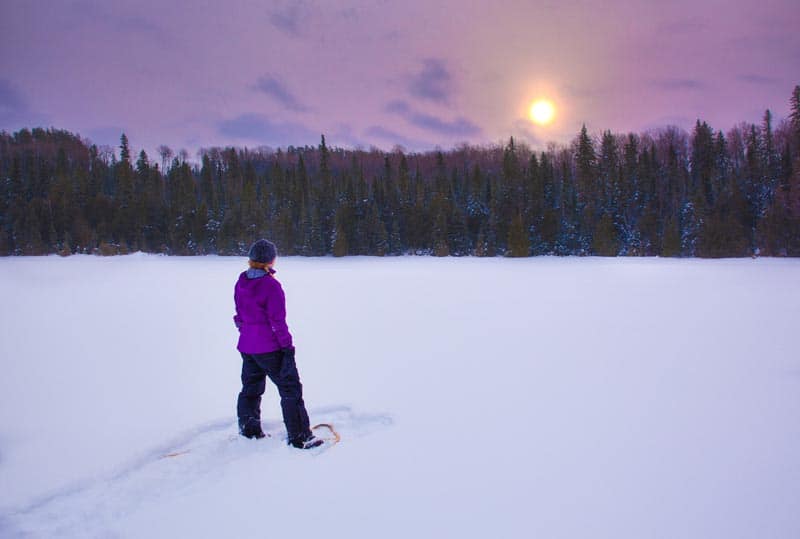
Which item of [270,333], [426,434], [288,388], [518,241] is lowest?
[426,434]

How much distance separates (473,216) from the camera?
46.6 metres

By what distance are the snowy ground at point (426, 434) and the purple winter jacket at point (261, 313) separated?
91cm

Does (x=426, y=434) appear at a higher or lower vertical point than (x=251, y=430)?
lower

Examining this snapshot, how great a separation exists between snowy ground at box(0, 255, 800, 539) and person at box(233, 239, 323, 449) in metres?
0.28

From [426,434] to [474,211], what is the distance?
44029 millimetres

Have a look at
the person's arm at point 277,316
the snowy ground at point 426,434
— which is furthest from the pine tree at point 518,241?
the person's arm at point 277,316

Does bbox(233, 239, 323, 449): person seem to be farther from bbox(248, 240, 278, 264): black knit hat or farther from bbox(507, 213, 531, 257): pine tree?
bbox(507, 213, 531, 257): pine tree

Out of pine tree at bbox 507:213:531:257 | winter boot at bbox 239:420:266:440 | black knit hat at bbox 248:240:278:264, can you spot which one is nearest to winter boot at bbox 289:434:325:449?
winter boot at bbox 239:420:266:440

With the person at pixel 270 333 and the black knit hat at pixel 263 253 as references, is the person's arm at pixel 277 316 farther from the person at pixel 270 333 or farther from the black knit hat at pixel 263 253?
the black knit hat at pixel 263 253

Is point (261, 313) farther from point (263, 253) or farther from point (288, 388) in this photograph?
point (288, 388)

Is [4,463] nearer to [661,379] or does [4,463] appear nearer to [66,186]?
[661,379]

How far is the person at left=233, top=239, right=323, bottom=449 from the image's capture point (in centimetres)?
385

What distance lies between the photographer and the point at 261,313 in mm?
3887

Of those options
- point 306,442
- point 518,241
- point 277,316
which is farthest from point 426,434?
point 518,241
